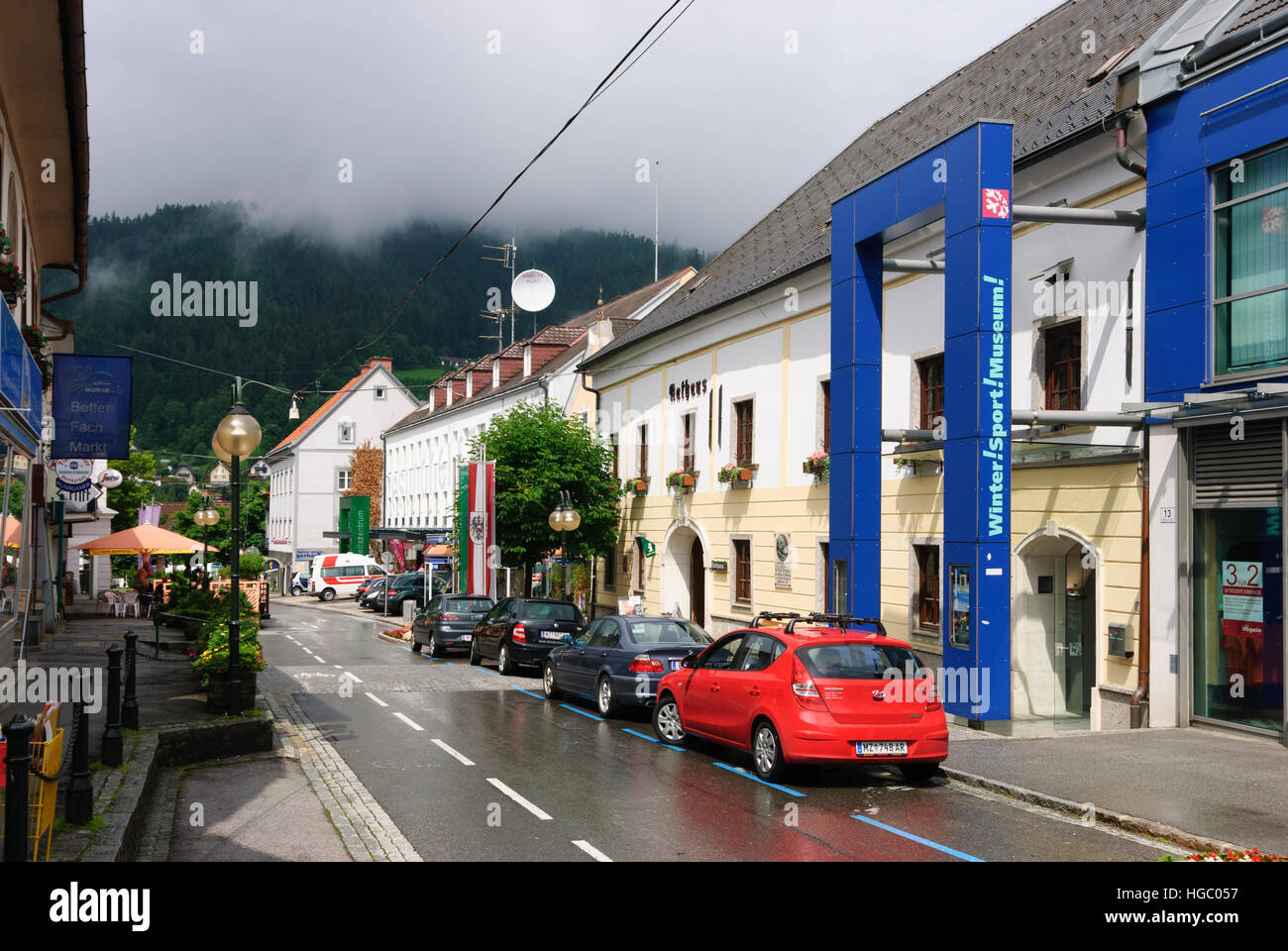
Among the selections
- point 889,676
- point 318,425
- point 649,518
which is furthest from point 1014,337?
point 318,425

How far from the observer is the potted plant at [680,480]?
28422 millimetres

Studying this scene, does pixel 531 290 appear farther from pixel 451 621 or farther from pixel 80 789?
pixel 80 789

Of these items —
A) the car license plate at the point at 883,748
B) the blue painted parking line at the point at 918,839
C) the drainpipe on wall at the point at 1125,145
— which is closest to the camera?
the blue painted parking line at the point at 918,839

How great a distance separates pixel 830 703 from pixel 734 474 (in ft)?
47.6

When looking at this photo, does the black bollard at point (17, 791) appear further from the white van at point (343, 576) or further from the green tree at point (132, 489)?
the green tree at point (132, 489)

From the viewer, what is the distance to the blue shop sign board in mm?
10480

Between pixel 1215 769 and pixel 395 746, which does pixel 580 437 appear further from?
pixel 1215 769

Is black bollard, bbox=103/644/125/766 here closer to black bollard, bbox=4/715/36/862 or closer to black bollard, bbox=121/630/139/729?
black bollard, bbox=121/630/139/729

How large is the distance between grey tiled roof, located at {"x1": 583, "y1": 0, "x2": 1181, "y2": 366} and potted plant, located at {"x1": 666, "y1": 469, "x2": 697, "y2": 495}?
156 inches

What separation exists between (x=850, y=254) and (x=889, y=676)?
8424mm

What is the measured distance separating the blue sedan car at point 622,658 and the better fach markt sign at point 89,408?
25.4ft

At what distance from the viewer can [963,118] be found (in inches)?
867

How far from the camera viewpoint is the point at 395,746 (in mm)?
13703

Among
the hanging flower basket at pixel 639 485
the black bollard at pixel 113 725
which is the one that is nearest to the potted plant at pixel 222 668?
the black bollard at pixel 113 725
